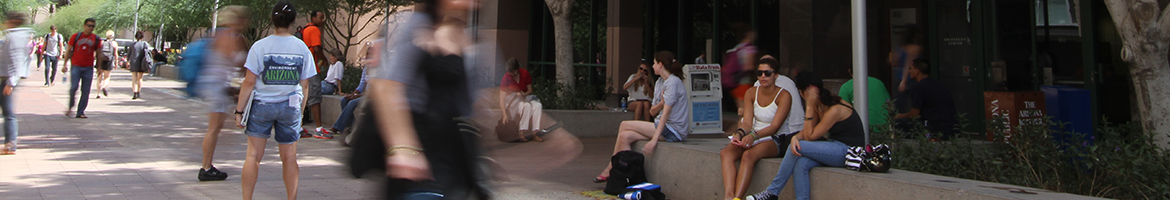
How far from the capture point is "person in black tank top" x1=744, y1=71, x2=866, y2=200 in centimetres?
555

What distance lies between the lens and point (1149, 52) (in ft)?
19.1

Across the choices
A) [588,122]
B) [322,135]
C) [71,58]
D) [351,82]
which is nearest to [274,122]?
[322,135]

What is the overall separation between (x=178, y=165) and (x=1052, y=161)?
22.0 ft

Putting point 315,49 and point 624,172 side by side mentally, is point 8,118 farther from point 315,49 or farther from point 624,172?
point 624,172

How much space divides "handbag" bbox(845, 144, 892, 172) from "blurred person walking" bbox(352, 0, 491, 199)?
2.89 metres

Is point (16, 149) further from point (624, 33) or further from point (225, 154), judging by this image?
point (624, 33)

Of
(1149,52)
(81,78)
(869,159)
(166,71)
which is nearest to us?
(869,159)

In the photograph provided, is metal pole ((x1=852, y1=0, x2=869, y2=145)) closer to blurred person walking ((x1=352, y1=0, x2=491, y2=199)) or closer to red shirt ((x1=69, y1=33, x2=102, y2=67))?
blurred person walking ((x1=352, y1=0, x2=491, y2=199))

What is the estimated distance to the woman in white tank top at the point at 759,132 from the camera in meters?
5.98

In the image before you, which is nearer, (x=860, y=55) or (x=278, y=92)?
(x=278, y=92)

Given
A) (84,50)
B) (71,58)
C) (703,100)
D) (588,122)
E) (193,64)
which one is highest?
(84,50)

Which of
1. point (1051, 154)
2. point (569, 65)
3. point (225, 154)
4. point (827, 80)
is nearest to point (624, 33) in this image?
point (569, 65)

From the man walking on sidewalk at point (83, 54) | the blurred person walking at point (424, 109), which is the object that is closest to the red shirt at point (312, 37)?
the man walking on sidewalk at point (83, 54)

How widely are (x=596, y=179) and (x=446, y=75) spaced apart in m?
4.39
